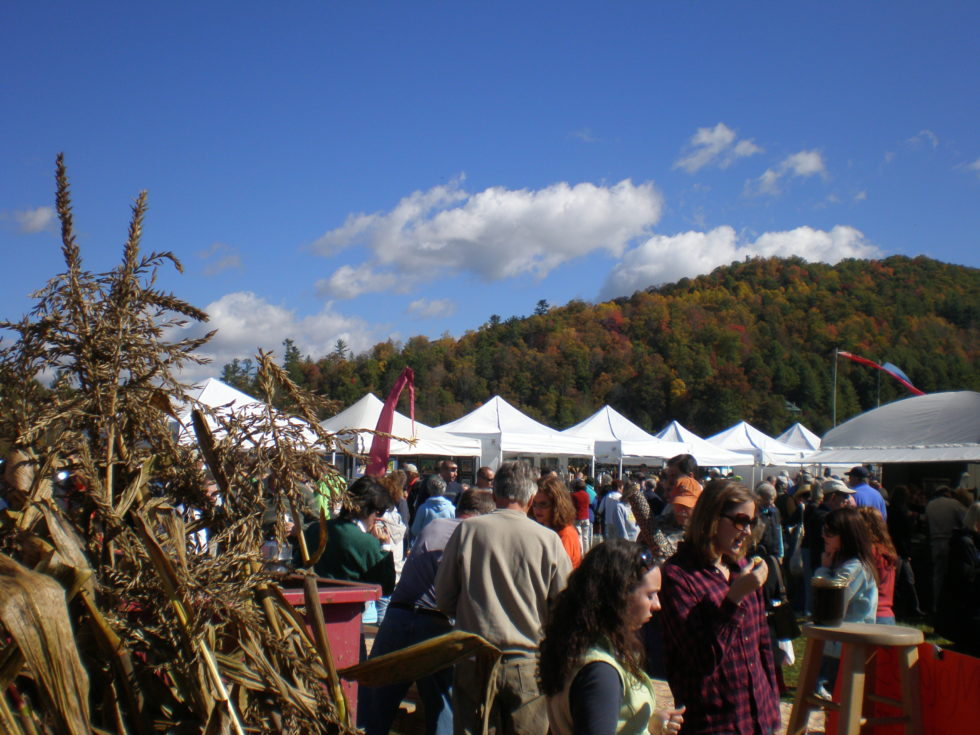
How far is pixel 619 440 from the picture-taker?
801 inches

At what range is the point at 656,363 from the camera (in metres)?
85.1

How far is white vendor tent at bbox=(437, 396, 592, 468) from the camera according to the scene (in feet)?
60.5

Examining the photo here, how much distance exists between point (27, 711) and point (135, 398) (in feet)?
2.10

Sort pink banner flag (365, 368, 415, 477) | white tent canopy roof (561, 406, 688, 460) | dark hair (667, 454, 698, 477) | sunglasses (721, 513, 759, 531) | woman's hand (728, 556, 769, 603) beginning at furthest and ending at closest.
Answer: white tent canopy roof (561, 406, 688, 460)
pink banner flag (365, 368, 415, 477)
dark hair (667, 454, 698, 477)
sunglasses (721, 513, 759, 531)
woman's hand (728, 556, 769, 603)

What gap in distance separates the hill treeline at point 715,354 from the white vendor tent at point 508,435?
3923cm

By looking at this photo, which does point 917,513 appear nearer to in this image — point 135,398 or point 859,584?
point 859,584

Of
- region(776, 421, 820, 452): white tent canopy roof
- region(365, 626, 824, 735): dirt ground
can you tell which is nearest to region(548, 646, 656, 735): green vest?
region(365, 626, 824, 735): dirt ground

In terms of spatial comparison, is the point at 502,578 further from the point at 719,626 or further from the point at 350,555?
the point at 350,555

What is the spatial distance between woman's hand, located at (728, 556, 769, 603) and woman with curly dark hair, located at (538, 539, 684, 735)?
18.4 inches

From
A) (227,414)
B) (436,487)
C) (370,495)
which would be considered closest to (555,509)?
(370,495)

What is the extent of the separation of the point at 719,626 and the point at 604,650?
730mm

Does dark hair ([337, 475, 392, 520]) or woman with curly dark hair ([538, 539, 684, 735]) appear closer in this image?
woman with curly dark hair ([538, 539, 684, 735])

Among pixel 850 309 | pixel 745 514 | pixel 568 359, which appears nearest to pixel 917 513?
pixel 745 514

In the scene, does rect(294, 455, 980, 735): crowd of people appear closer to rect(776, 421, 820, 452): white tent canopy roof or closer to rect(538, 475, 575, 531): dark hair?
rect(538, 475, 575, 531): dark hair
